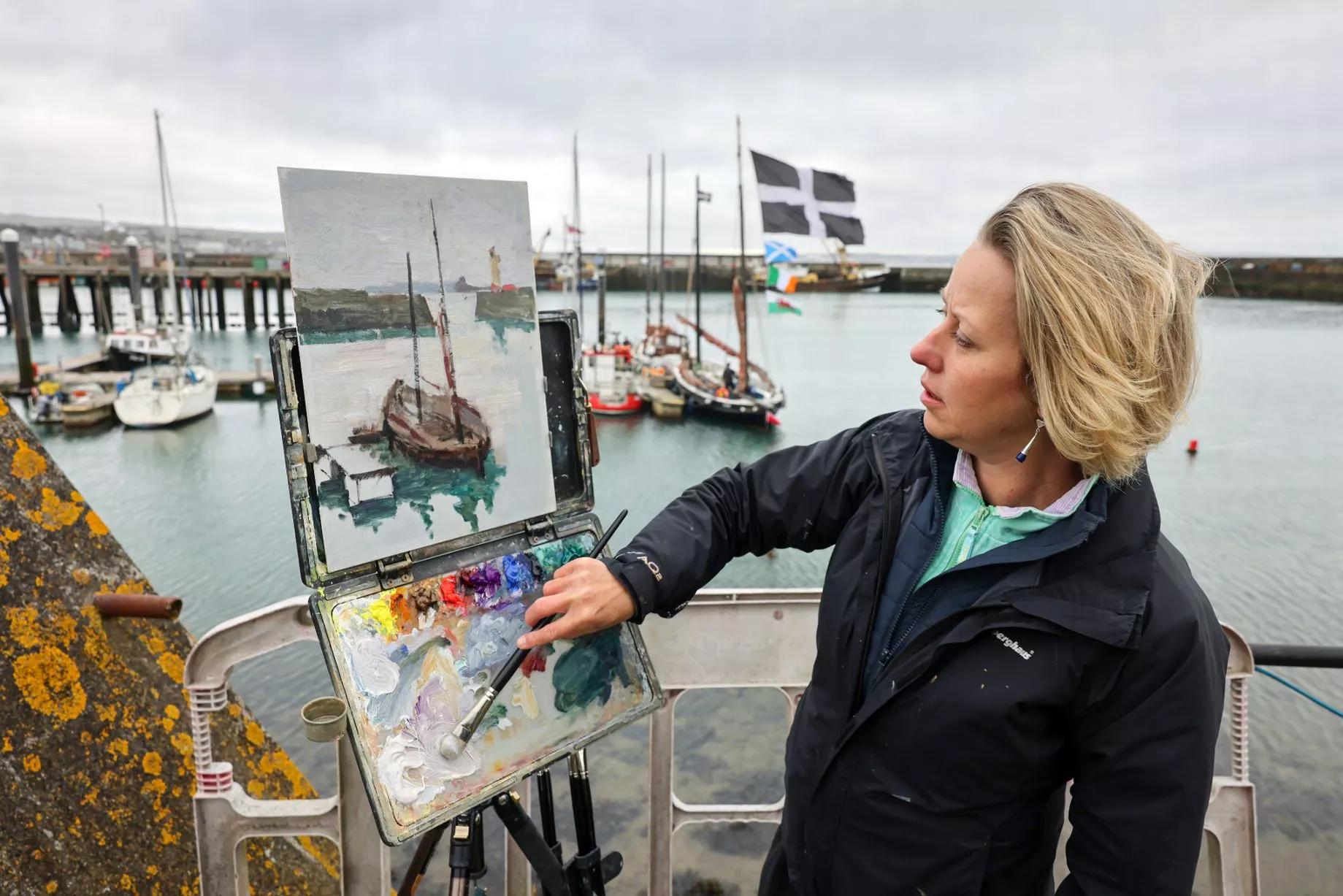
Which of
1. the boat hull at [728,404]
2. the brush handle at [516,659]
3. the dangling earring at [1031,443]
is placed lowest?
the boat hull at [728,404]

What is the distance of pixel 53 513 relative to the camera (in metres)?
1.80

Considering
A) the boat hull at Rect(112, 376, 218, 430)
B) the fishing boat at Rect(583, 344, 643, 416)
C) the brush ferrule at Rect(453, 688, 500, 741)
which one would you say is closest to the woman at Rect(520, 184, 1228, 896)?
the brush ferrule at Rect(453, 688, 500, 741)

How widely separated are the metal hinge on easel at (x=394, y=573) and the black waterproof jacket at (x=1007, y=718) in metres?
0.37

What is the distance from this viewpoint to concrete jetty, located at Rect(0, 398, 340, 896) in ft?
5.57

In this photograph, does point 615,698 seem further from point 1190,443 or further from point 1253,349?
point 1253,349

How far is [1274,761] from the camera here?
6.87m

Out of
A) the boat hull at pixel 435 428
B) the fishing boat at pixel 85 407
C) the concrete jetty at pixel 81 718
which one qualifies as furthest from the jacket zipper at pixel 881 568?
the fishing boat at pixel 85 407

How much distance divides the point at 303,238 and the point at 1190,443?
20907 mm

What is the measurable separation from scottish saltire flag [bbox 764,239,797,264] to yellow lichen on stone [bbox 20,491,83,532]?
57.3 ft

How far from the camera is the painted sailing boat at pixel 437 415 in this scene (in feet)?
4.51

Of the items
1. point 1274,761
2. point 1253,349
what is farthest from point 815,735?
point 1253,349

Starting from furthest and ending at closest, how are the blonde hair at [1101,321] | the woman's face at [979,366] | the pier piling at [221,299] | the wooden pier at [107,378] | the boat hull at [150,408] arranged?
the pier piling at [221,299] → the wooden pier at [107,378] → the boat hull at [150,408] → the woman's face at [979,366] → the blonde hair at [1101,321]

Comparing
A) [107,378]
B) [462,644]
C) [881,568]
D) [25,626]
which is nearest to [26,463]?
[25,626]

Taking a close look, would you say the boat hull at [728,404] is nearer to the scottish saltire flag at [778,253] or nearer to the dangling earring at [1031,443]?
the scottish saltire flag at [778,253]
